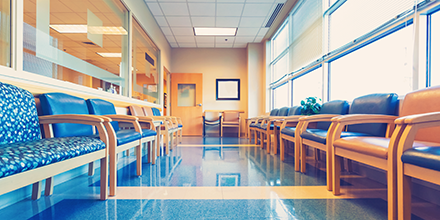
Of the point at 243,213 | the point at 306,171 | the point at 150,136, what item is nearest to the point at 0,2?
the point at 150,136

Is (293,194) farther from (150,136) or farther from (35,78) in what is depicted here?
(35,78)

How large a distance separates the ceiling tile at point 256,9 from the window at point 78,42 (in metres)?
2.57

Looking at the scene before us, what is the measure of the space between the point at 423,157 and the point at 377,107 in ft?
3.40

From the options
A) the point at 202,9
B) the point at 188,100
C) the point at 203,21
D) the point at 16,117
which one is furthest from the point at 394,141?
the point at 188,100

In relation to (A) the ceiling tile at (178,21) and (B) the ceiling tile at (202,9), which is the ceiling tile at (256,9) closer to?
(B) the ceiling tile at (202,9)

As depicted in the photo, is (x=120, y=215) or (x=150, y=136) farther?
(x=150, y=136)

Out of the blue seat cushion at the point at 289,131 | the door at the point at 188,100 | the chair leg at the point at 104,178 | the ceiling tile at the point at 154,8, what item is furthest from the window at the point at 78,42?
the door at the point at 188,100

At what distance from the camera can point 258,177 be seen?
1.99m

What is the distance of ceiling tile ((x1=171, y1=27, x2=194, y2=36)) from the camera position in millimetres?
5531

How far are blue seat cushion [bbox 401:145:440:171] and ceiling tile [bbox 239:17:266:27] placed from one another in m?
4.72

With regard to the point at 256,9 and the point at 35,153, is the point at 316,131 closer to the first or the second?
the point at 35,153

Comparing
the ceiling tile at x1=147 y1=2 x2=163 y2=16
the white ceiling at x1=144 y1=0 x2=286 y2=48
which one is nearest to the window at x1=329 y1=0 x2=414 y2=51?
the white ceiling at x1=144 y1=0 x2=286 y2=48

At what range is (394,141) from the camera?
1031mm

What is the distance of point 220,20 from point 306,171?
4133 mm
